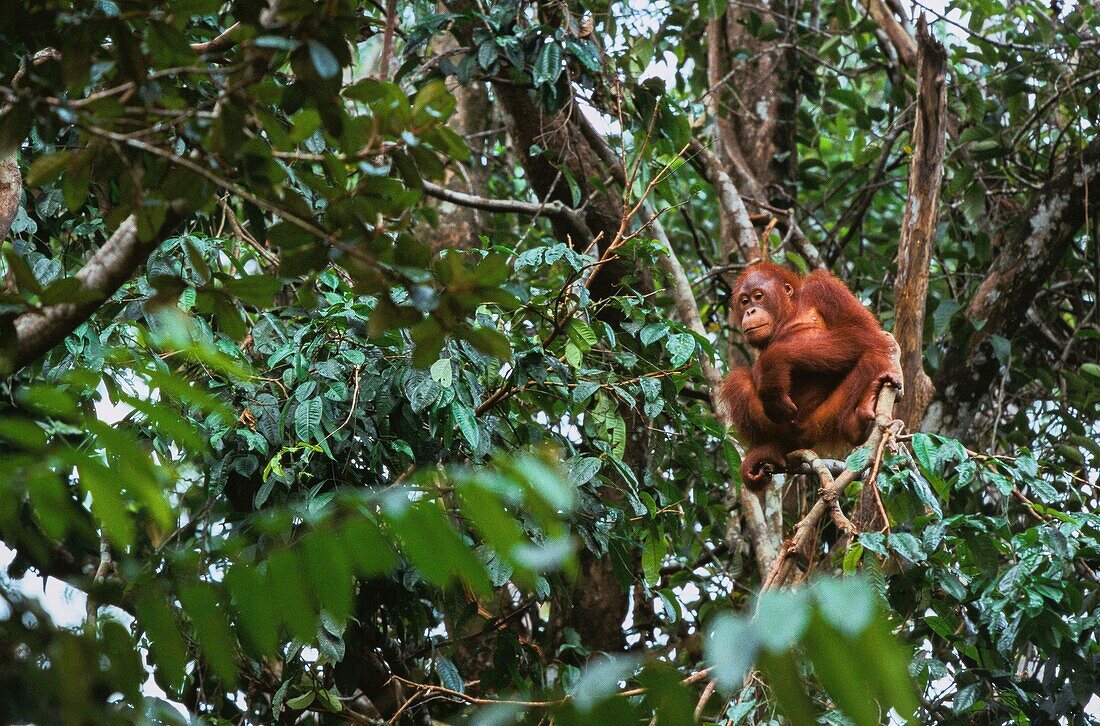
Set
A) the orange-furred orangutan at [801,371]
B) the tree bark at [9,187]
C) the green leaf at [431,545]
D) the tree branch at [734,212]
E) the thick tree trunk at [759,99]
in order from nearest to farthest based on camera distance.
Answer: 1. the green leaf at [431,545]
2. the tree bark at [9,187]
3. the orange-furred orangutan at [801,371]
4. the tree branch at [734,212]
5. the thick tree trunk at [759,99]

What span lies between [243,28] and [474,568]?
1.20m

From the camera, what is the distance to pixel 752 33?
21.5 feet

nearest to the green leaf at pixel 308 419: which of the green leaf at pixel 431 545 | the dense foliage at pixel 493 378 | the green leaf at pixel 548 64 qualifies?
the dense foliage at pixel 493 378

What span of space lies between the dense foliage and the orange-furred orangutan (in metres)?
0.23

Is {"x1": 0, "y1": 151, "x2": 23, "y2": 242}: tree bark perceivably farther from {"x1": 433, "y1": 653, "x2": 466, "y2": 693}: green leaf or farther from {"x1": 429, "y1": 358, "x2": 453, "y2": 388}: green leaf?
{"x1": 433, "y1": 653, "x2": 466, "y2": 693}: green leaf

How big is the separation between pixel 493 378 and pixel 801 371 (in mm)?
1338

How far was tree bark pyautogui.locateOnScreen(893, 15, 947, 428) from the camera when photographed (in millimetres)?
4695

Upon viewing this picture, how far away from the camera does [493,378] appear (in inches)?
162

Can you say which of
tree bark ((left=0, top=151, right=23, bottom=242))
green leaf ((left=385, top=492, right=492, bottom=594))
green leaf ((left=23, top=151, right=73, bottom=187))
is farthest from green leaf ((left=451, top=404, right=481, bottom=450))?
green leaf ((left=385, top=492, right=492, bottom=594))

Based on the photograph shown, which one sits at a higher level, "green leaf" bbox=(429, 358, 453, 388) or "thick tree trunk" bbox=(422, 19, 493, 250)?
"thick tree trunk" bbox=(422, 19, 493, 250)

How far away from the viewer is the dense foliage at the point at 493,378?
1263 millimetres

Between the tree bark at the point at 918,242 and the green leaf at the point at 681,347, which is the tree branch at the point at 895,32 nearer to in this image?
the tree bark at the point at 918,242

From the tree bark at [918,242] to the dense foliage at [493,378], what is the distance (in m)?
0.51

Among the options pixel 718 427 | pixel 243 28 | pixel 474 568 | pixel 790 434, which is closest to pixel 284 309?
pixel 718 427
